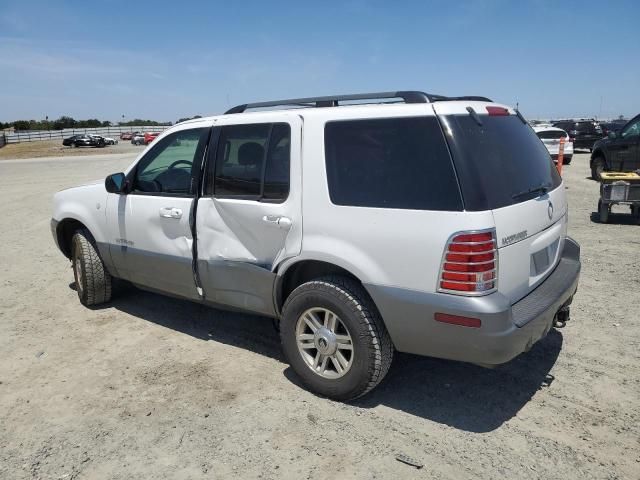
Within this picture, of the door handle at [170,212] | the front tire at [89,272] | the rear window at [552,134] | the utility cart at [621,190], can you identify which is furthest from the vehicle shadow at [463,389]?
the rear window at [552,134]

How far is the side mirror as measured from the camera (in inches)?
181

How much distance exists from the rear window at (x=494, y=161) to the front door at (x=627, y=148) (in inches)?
414

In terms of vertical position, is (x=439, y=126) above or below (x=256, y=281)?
above

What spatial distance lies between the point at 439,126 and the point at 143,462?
250 cm

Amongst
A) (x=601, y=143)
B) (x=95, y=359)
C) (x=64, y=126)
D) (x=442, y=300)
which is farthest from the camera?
(x=64, y=126)

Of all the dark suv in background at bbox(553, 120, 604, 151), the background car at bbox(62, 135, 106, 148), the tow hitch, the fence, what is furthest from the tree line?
the tow hitch

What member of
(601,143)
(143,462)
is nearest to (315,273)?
(143,462)

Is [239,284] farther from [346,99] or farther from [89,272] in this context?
[89,272]

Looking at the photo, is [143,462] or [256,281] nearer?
[143,462]

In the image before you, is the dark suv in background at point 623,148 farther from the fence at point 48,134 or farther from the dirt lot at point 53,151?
the fence at point 48,134

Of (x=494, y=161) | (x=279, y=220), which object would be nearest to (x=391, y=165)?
(x=494, y=161)

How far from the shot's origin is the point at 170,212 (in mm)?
4219

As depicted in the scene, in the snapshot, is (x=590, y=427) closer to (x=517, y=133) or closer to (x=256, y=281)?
(x=517, y=133)

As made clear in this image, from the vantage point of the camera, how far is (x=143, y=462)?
2.92 m
